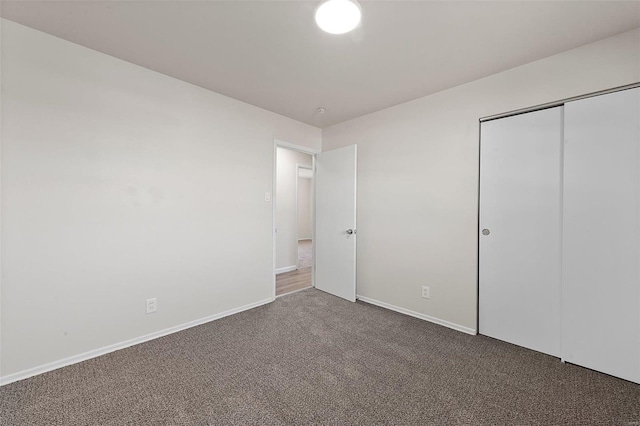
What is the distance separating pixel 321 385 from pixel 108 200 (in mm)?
2210

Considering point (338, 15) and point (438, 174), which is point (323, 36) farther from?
point (438, 174)

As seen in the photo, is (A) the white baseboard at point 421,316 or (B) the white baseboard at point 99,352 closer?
(B) the white baseboard at point 99,352

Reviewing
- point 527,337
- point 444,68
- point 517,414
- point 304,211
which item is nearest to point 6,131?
point 444,68

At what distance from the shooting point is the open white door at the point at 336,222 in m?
3.42

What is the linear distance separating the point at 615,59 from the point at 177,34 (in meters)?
3.16

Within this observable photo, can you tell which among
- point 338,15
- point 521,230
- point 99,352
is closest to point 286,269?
point 99,352

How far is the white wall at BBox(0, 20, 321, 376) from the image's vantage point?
1.82 meters

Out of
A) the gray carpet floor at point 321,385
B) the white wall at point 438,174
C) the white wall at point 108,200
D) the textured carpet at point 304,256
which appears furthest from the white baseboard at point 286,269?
the gray carpet floor at point 321,385

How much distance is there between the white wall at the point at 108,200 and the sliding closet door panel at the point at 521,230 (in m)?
2.55

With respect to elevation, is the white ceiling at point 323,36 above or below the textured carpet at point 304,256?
above

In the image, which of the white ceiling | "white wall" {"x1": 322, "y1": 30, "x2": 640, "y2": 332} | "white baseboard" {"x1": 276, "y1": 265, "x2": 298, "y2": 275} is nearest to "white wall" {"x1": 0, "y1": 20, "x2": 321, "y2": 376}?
the white ceiling

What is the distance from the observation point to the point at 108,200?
2.17m

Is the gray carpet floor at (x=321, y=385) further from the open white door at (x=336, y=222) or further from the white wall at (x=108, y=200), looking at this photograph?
the open white door at (x=336, y=222)

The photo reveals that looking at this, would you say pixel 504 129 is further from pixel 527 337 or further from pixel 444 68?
pixel 527 337
